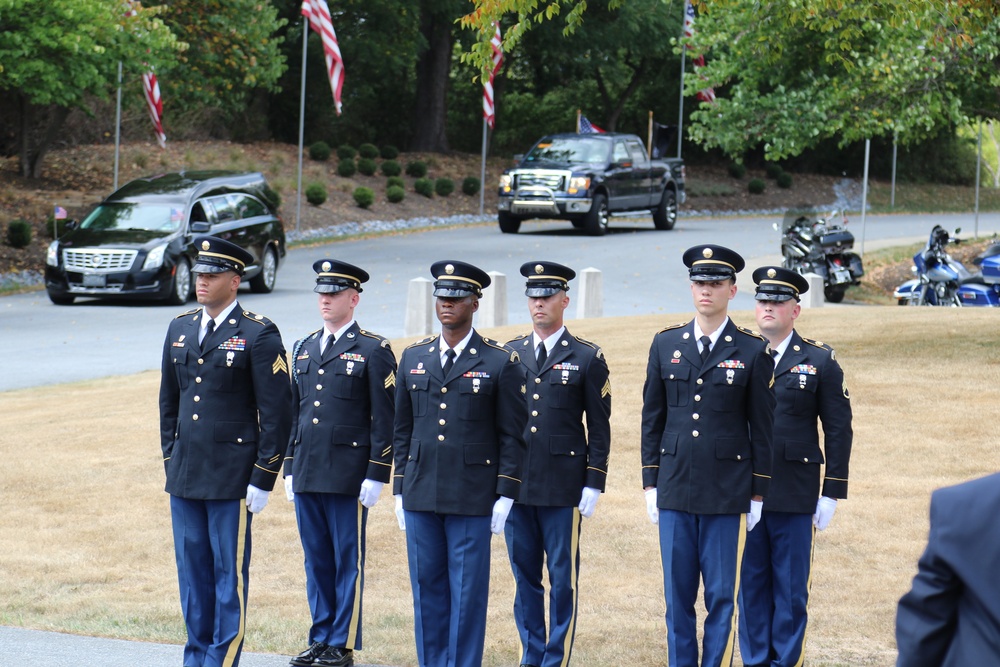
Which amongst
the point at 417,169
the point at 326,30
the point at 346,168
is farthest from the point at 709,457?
the point at 417,169

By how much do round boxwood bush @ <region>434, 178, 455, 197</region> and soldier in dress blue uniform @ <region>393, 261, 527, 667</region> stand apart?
32359 mm

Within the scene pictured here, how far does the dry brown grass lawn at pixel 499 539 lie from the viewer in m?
7.64

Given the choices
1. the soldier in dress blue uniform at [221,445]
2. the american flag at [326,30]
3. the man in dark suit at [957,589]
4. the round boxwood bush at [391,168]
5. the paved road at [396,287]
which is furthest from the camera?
the round boxwood bush at [391,168]

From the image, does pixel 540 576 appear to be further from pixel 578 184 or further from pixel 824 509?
pixel 578 184

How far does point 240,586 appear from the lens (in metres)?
6.52

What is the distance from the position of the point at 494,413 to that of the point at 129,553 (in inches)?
148

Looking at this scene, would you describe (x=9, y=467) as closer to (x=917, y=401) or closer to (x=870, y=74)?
(x=917, y=401)

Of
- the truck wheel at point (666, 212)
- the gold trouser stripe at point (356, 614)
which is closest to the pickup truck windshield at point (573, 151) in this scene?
the truck wheel at point (666, 212)

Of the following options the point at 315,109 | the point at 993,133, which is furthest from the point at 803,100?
the point at 993,133

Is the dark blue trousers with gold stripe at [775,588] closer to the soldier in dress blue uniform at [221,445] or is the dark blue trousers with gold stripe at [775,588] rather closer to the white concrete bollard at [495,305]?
the soldier in dress blue uniform at [221,445]

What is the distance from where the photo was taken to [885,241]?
33.1 m

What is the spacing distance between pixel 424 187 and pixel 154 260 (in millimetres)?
17458

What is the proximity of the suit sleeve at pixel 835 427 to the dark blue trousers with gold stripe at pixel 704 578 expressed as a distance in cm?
60

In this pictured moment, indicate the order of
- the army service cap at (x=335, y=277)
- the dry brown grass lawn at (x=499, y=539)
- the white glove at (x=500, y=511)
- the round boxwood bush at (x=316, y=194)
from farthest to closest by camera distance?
the round boxwood bush at (x=316, y=194)
the dry brown grass lawn at (x=499, y=539)
the army service cap at (x=335, y=277)
the white glove at (x=500, y=511)
